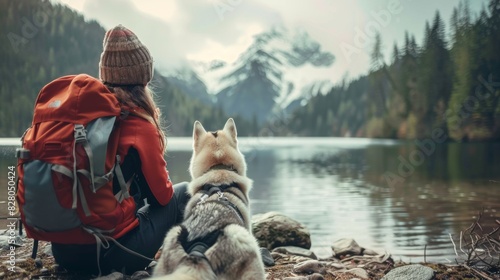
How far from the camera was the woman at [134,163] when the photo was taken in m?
3.61

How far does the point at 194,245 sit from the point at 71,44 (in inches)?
4330

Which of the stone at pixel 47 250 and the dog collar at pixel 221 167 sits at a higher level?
the dog collar at pixel 221 167

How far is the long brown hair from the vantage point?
3727 millimetres

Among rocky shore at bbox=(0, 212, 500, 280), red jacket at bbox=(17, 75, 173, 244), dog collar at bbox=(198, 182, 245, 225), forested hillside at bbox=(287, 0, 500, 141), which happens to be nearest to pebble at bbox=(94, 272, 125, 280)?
rocky shore at bbox=(0, 212, 500, 280)

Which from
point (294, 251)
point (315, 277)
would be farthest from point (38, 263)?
point (294, 251)

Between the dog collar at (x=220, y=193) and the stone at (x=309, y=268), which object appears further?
the stone at (x=309, y=268)

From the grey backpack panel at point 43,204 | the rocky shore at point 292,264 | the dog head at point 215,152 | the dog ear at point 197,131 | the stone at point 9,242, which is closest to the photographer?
the grey backpack panel at point 43,204

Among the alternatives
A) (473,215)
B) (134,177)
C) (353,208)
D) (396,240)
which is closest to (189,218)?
(134,177)

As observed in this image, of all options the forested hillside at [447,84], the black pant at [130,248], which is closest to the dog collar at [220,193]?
the black pant at [130,248]

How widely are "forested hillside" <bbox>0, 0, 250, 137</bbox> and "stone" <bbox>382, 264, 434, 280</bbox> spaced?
32616mm

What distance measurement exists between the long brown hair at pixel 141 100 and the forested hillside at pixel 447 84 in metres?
→ 67.0

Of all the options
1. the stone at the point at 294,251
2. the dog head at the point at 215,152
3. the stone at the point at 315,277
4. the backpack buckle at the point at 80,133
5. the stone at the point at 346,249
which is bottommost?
the stone at the point at 346,249

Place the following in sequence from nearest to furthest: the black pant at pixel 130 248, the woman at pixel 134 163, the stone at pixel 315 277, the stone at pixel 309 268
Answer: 1. the woman at pixel 134 163
2. the black pant at pixel 130 248
3. the stone at pixel 315 277
4. the stone at pixel 309 268

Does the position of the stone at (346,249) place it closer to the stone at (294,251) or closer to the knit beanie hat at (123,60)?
the stone at (294,251)
